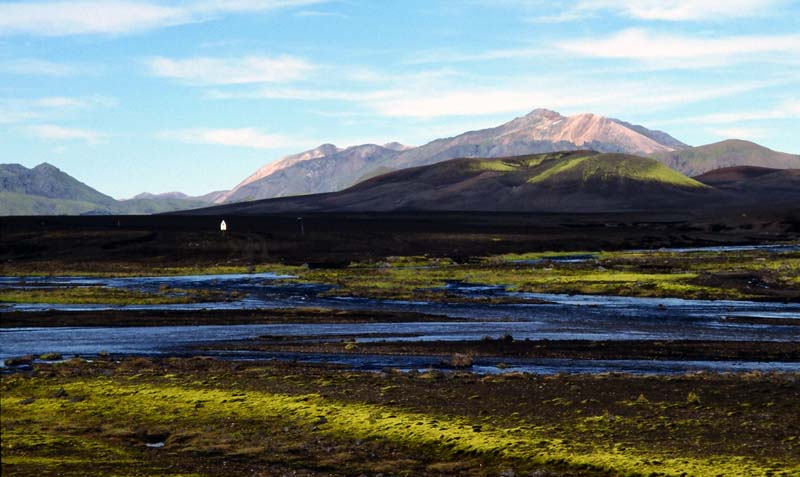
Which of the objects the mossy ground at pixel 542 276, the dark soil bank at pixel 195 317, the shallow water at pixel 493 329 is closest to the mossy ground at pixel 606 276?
the mossy ground at pixel 542 276

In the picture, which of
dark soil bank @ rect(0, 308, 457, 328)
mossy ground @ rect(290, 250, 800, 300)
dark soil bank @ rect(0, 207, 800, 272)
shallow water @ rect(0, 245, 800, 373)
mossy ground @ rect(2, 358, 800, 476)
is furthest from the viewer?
dark soil bank @ rect(0, 207, 800, 272)

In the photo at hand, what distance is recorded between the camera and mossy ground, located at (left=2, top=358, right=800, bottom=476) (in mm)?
20875

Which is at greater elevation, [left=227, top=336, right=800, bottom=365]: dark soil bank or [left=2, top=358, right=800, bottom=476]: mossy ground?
[left=2, top=358, right=800, bottom=476]: mossy ground

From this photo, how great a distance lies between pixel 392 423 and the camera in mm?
24859

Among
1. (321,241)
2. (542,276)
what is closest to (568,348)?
(542,276)

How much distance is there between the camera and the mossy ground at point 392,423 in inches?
822

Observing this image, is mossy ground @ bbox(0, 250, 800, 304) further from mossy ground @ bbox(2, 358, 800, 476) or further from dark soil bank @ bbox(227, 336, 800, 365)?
mossy ground @ bbox(2, 358, 800, 476)

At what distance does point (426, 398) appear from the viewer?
2808 centimetres

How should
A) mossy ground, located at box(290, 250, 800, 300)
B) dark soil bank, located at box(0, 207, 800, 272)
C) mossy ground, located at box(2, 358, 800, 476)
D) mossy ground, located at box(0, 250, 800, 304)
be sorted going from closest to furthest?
mossy ground, located at box(2, 358, 800, 476) → mossy ground, located at box(0, 250, 800, 304) → mossy ground, located at box(290, 250, 800, 300) → dark soil bank, located at box(0, 207, 800, 272)

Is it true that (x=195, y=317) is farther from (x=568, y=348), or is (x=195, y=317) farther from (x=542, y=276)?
(x=542, y=276)

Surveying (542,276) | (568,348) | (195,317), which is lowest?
(568,348)

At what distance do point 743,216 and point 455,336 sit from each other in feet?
521

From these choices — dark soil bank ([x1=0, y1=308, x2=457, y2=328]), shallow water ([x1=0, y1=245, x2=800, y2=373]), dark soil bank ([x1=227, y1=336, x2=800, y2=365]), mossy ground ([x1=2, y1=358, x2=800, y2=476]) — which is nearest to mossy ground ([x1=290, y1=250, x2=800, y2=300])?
shallow water ([x1=0, y1=245, x2=800, y2=373])

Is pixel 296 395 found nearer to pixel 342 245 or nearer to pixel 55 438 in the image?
pixel 55 438
